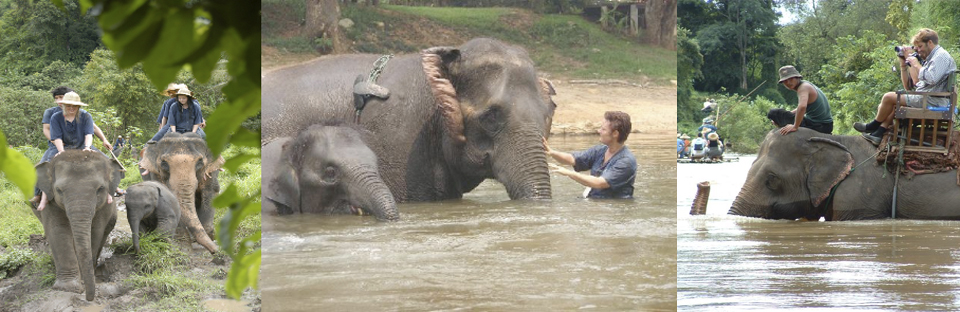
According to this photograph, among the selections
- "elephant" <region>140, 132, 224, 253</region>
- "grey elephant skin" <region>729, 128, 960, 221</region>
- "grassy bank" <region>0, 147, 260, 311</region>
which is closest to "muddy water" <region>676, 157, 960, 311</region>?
"grey elephant skin" <region>729, 128, 960, 221</region>

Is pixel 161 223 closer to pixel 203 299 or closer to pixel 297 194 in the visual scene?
pixel 203 299

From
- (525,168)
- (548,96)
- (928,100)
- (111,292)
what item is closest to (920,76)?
(928,100)

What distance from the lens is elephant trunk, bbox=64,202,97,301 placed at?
905 centimetres

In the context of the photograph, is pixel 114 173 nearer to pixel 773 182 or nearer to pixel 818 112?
pixel 773 182

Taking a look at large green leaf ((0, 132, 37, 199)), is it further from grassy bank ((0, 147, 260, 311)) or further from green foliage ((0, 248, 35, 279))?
green foliage ((0, 248, 35, 279))

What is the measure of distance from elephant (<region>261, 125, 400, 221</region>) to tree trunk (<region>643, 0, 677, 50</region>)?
1021 mm

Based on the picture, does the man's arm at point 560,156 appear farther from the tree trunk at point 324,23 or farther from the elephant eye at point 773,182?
the elephant eye at point 773,182

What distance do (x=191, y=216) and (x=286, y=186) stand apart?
8375mm

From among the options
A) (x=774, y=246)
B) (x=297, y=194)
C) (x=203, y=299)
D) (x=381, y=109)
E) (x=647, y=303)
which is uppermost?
(x=381, y=109)

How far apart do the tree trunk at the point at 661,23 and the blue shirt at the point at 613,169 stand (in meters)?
0.38

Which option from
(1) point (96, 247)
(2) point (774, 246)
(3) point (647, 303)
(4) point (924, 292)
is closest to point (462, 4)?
(3) point (647, 303)

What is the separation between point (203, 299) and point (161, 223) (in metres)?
1.92

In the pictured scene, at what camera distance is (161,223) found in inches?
427

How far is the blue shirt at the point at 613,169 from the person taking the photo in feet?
11.1
